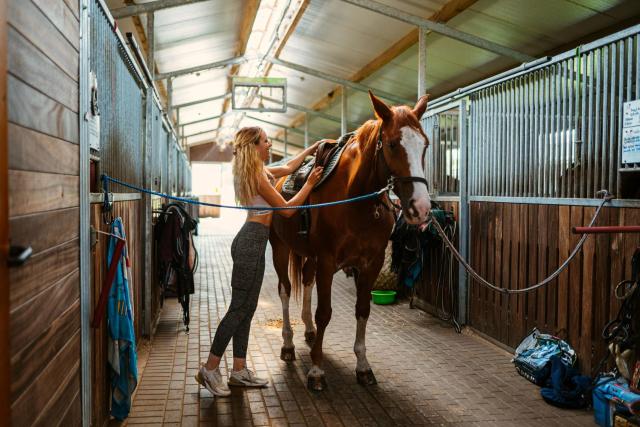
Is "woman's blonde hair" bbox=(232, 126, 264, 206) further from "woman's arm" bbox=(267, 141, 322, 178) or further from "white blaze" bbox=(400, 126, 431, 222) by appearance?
"white blaze" bbox=(400, 126, 431, 222)

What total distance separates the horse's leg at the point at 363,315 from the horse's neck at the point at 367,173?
509 mm

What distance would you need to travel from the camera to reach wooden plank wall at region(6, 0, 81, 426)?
1.28m

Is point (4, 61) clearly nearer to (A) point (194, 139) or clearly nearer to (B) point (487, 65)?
(B) point (487, 65)

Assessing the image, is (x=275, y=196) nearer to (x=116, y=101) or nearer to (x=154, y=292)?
(x=116, y=101)

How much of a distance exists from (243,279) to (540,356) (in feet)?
6.68

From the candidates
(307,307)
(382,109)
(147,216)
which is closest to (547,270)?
(382,109)

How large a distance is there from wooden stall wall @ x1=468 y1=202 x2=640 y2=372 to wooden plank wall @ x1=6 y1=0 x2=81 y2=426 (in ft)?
9.36

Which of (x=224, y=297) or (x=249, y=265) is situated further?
(x=224, y=297)

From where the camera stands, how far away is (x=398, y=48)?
845 centimetres

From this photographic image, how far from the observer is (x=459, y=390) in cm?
326

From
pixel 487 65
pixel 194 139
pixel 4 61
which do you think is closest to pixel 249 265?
pixel 4 61

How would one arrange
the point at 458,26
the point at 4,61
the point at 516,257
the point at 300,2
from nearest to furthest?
1. the point at 4,61
2. the point at 516,257
3. the point at 458,26
4. the point at 300,2

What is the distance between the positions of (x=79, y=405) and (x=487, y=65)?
26.1 feet

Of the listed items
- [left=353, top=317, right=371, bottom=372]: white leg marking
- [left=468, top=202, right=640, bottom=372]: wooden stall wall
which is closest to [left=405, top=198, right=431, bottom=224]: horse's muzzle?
[left=353, top=317, right=371, bottom=372]: white leg marking
